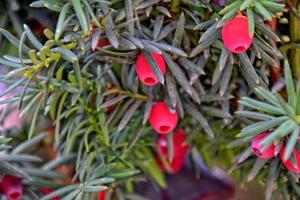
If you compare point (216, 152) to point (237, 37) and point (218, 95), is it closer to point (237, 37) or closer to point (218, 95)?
point (218, 95)

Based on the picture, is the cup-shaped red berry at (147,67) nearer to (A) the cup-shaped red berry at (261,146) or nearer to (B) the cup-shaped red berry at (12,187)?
(A) the cup-shaped red berry at (261,146)

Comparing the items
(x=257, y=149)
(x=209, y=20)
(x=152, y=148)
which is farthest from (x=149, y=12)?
(x=152, y=148)

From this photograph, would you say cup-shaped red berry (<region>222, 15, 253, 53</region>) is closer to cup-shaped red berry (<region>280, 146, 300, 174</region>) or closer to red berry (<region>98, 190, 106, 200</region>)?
cup-shaped red berry (<region>280, 146, 300, 174</region>)

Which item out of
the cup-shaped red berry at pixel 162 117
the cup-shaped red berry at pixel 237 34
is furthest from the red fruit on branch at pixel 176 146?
the cup-shaped red berry at pixel 237 34

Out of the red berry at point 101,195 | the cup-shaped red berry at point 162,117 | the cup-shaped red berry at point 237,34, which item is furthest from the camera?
the red berry at point 101,195

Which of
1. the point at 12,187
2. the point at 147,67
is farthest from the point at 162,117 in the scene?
the point at 12,187

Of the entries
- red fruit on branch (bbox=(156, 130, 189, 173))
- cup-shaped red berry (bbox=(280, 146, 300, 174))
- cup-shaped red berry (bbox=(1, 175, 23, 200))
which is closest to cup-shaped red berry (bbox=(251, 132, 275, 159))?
cup-shaped red berry (bbox=(280, 146, 300, 174))
